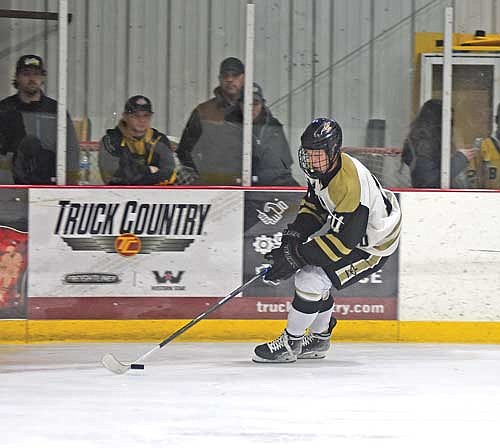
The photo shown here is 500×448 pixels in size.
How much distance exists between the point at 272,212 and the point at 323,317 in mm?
757

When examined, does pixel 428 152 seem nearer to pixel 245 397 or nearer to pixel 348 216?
pixel 348 216

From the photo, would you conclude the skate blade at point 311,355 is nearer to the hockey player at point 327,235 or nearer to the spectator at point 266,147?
the hockey player at point 327,235

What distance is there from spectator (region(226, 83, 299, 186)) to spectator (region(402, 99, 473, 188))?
1.92 feet

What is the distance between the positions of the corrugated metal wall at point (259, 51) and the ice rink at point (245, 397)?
1.16m

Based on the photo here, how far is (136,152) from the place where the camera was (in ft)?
18.6

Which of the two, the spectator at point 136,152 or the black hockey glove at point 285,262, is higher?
the spectator at point 136,152

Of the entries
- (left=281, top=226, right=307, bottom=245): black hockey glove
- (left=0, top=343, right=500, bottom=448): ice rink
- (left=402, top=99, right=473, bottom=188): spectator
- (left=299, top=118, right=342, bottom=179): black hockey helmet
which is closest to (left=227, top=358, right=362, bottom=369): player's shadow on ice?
(left=0, top=343, right=500, bottom=448): ice rink

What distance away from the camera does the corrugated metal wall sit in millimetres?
5590

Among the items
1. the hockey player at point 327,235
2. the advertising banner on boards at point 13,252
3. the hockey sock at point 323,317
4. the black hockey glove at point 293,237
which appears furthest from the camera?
the advertising banner on boards at point 13,252

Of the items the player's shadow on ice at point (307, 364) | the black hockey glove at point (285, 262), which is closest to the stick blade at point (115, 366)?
the player's shadow on ice at point (307, 364)

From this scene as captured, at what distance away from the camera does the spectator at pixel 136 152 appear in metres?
5.61

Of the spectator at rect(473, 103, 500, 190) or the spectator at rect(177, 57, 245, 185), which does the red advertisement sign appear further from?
the spectator at rect(473, 103, 500, 190)

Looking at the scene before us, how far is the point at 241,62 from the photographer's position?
5664 millimetres

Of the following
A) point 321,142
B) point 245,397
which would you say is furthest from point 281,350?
point 321,142
